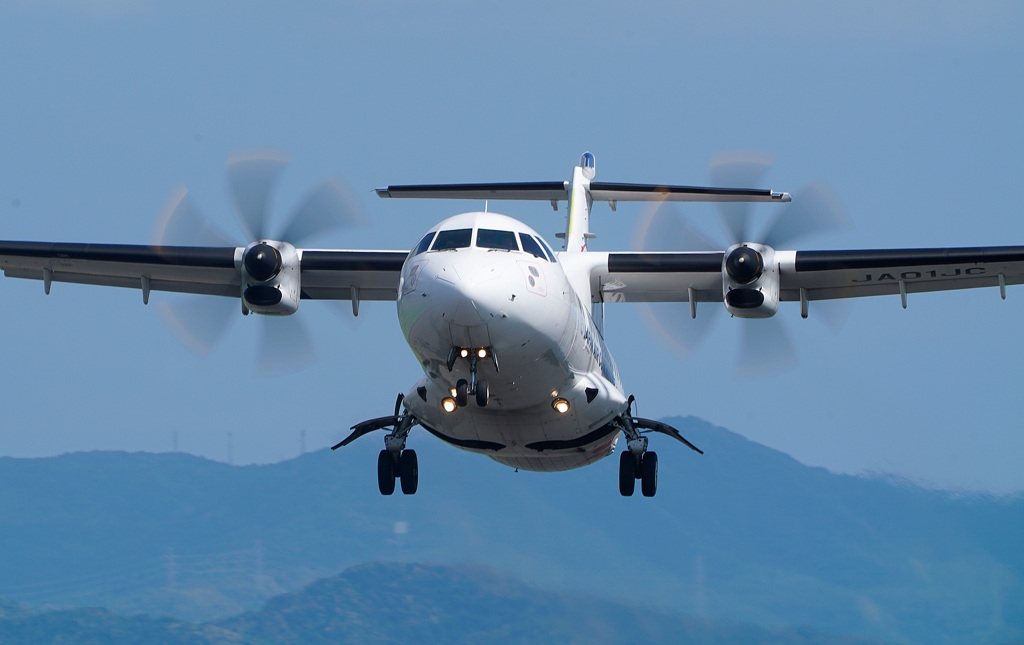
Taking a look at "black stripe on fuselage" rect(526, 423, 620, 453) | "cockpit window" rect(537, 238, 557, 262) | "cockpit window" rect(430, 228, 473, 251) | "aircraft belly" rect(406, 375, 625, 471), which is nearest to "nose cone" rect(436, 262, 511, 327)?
"cockpit window" rect(430, 228, 473, 251)

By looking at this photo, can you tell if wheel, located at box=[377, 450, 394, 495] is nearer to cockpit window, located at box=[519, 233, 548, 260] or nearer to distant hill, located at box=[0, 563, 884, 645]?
cockpit window, located at box=[519, 233, 548, 260]

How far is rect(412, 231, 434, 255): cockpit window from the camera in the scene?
1024 cm

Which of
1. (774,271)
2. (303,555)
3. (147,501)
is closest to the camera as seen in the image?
(774,271)

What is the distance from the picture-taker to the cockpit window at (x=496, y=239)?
33.1 feet

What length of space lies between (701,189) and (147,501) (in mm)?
33682

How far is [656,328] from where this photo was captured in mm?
14797

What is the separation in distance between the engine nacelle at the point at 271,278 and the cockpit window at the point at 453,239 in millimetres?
4153

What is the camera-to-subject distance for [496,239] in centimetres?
1023

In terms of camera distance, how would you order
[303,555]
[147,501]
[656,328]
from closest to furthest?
[656,328]
[303,555]
[147,501]

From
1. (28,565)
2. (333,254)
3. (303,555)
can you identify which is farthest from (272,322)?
(28,565)

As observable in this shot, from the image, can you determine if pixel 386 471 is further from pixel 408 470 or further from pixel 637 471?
pixel 637 471

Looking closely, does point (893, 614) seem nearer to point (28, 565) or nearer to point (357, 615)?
point (357, 615)

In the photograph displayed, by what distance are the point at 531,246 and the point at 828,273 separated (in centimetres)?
524

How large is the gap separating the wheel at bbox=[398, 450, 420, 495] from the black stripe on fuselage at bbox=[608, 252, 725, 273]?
343 centimetres
